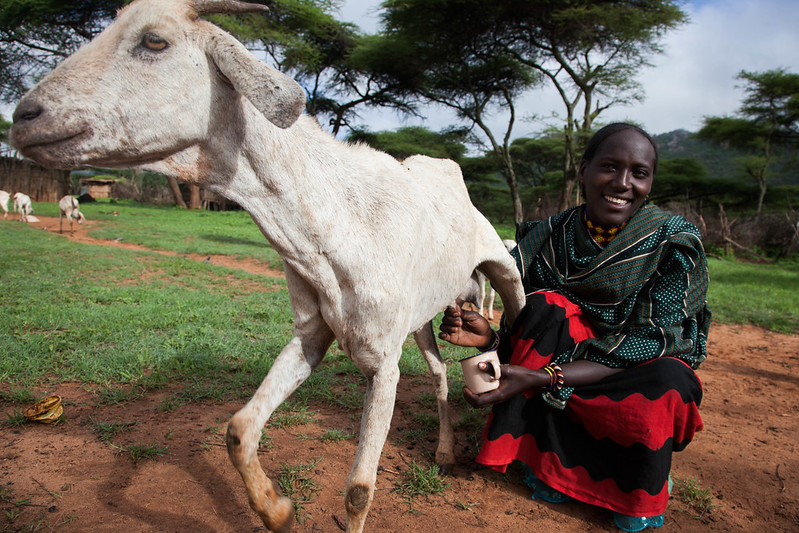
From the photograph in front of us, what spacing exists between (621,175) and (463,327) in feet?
3.78

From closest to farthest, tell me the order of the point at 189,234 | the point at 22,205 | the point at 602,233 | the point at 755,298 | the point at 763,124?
the point at 602,233, the point at 755,298, the point at 189,234, the point at 22,205, the point at 763,124

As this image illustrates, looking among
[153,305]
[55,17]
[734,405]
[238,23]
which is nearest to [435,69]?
[238,23]

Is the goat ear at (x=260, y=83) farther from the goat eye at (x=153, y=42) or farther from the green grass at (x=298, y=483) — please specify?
the green grass at (x=298, y=483)

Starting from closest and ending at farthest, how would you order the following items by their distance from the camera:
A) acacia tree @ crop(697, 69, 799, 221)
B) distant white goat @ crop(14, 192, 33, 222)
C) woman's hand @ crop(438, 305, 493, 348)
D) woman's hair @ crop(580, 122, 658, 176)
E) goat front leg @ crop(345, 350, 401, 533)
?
goat front leg @ crop(345, 350, 401, 533)
woman's hair @ crop(580, 122, 658, 176)
woman's hand @ crop(438, 305, 493, 348)
distant white goat @ crop(14, 192, 33, 222)
acacia tree @ crop(697, 69, 799, 221)

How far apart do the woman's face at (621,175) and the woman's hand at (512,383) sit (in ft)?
3.04

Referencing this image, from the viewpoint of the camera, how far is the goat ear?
59.3 inches

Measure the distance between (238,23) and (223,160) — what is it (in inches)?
678

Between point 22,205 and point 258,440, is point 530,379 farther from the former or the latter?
point 22,205

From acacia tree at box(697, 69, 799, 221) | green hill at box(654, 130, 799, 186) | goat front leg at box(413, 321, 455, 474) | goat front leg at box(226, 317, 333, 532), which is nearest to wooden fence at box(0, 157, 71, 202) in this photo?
goat front leg at box(413, 321, 455, 474)

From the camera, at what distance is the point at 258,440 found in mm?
1940

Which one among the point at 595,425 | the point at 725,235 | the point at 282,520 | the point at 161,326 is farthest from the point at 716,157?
the point at 282,520

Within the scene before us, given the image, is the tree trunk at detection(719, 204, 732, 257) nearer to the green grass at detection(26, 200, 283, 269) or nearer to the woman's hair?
the green grass at detection(26, 200, 283, 269)

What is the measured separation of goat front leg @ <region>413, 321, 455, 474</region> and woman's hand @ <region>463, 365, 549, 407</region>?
2.14ft

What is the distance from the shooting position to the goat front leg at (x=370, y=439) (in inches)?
77.5
